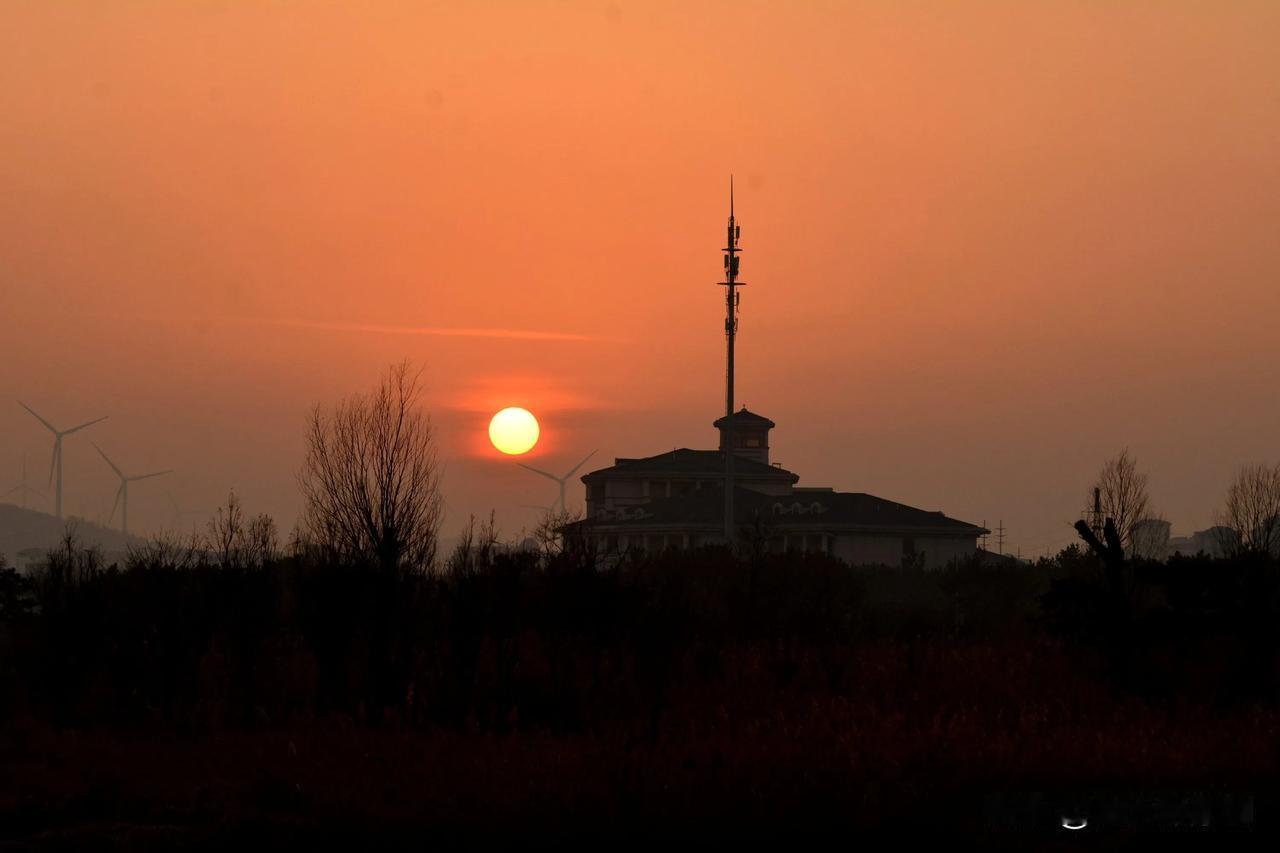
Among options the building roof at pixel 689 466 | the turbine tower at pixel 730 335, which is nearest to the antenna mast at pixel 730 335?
the turbine tower at pixel 730 335

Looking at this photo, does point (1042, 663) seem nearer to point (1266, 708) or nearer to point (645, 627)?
point (1266, 708)

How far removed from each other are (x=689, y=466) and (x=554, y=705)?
278 feet

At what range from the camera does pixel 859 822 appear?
1345 centimetres

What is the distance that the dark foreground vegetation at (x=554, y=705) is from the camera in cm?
1424

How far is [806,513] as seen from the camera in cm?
8519

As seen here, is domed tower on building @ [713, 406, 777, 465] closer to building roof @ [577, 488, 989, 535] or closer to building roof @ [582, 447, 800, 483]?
building roof @ [582, 447, 800, 483]

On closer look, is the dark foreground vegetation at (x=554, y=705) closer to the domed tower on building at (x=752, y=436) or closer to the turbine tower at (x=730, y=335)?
the turbine tower at (x=730, y=335)

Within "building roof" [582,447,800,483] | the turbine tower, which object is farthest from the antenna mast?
"building roof" [582,447,800,483]

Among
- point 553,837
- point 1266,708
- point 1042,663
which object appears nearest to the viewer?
point 553,837

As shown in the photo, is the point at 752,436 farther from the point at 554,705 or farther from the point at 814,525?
the point at 554,705

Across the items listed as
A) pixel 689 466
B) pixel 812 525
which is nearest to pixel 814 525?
pixel 812 525

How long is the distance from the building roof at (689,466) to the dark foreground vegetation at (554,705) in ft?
231

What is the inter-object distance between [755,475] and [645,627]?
258ft

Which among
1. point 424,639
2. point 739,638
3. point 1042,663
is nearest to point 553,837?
point 424,639
